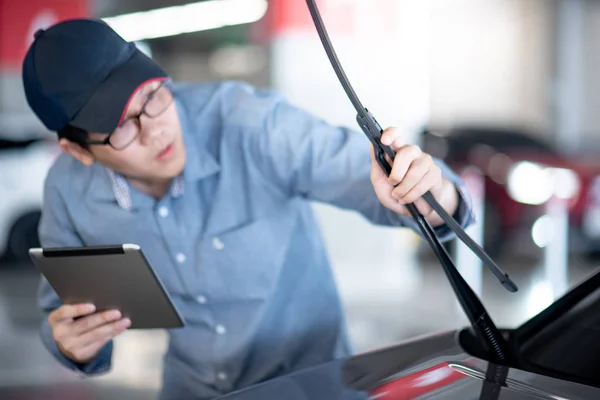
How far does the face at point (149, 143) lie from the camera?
141cm

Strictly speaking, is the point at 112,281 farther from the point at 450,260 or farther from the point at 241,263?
the point at 450,260

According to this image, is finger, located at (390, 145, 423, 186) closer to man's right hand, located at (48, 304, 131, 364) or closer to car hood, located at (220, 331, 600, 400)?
car hood, located at (220, 331, 600, 400)

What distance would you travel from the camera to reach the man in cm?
140

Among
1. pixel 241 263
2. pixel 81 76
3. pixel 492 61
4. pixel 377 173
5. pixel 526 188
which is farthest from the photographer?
pixel 492 61

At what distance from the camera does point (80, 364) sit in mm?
1526

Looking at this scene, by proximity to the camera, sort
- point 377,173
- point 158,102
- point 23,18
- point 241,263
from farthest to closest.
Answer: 1. point 23,18
2. point 241,263
3. point 158,102
4. point 377,173

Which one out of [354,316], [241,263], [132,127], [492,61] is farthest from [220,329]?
[492,61]

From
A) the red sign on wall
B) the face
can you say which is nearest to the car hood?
the face

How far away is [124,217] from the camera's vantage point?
62.7 inches

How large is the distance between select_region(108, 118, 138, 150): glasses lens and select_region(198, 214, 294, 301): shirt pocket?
0.96 ft

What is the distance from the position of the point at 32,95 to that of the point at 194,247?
48cm

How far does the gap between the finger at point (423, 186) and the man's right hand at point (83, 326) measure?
0.66 m

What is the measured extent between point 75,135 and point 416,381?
0.85 metres

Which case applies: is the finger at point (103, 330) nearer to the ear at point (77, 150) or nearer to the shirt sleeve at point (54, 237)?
the shirt sleeve at point (54, 237)
